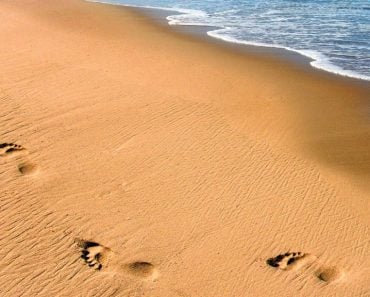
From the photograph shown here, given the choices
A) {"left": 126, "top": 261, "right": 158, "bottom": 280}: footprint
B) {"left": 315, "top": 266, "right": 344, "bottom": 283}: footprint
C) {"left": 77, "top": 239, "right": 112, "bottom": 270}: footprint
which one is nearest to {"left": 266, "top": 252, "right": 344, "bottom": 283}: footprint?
{"left": 315, "top": 266, "right": 344, "bottom": 283}: footprint

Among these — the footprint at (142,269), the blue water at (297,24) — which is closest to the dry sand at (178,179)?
the footprint at (142,269)

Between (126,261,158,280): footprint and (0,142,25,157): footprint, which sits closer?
(126,261,158,280): footprint

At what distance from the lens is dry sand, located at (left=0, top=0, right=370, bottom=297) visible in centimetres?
542

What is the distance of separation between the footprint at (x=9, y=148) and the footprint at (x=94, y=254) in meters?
2.53

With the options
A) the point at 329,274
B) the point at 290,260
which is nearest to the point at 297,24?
the point at 290,260

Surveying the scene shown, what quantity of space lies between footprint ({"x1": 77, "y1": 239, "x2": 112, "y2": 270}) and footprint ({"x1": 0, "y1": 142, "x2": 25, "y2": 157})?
2.53m

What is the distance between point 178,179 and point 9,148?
2853 millimetres

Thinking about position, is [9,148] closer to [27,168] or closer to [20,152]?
[20,152]

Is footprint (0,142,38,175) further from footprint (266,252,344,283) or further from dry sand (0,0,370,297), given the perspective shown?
footprint (266,252,344,283)

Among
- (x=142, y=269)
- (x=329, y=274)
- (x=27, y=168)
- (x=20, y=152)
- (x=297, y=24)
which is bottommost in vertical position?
(x=329, y=274)

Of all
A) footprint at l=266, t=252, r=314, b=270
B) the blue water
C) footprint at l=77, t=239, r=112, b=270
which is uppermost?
the blue water

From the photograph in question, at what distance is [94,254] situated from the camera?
5.56m

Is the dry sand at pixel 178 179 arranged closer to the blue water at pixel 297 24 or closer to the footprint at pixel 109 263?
the footprint at pixel 109 263

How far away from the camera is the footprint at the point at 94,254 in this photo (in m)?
5.41
